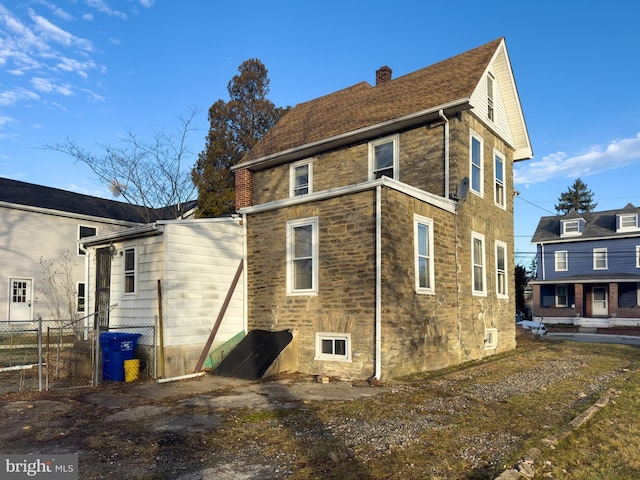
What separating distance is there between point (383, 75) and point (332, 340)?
478 inches

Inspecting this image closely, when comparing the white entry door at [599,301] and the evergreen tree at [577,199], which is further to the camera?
the evergreen tree at [577,199]

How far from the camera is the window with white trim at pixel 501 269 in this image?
1542cm

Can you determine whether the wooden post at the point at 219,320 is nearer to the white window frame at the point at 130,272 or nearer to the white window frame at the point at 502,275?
the white window frame at the point at 130,272

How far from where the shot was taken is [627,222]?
34.1m

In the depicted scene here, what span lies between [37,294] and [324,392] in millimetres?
19785

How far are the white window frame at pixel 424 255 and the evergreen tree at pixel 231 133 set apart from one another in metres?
17.8

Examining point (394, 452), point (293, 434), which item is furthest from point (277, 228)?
point (394, 452)

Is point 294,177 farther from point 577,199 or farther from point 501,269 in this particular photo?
point 577,199

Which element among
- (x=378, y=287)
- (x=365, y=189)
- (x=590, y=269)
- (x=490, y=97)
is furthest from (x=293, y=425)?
(x=590, y=269)

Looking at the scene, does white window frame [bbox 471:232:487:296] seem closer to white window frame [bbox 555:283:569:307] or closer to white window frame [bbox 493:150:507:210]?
white window frame [bbox 493:150:507:210]

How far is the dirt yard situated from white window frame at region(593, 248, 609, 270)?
27.8 m

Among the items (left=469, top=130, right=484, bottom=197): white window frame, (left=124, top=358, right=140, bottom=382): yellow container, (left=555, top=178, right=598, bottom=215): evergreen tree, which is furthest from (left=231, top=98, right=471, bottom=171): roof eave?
(left=555, top=178, right=598, bottom=215): evergreen tree

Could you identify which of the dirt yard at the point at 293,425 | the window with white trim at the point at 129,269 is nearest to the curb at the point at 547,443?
the dirt yard at the point at 293,425

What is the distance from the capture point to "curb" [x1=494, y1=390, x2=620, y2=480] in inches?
173
